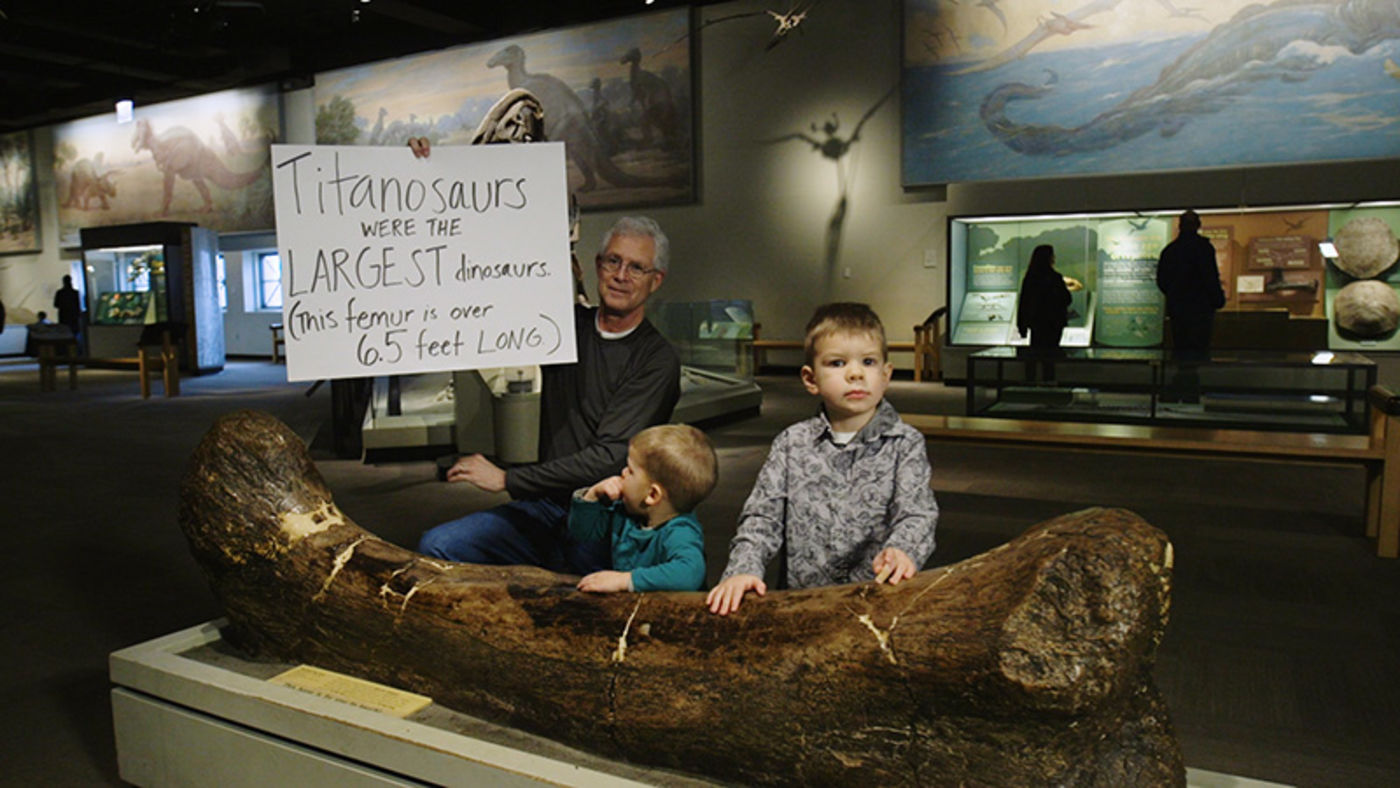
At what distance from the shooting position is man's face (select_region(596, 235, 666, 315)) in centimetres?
223

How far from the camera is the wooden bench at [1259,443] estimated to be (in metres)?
4.28

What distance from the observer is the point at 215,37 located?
16.9 m

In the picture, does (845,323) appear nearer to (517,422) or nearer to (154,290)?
(517,422)

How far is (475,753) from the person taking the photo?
1575mm

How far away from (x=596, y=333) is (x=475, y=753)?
3.77 feet

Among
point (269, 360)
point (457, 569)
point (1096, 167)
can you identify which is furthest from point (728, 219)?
point (457, 569)

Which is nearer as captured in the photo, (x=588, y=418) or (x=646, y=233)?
(x=646, y=233)

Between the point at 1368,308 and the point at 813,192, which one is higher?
the point at 813,192

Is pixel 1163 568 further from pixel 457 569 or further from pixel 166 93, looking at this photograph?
pixel 166 93

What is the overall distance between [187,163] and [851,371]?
2157 cm

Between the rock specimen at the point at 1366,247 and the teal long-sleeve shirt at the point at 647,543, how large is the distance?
422 inches

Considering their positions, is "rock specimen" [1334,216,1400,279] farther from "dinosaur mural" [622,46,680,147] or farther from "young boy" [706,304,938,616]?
"young boy" [706,304,938,616]

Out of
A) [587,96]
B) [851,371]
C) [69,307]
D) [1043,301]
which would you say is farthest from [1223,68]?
[69,307]

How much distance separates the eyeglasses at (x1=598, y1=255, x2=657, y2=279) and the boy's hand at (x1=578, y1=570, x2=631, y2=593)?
32.0 inches
